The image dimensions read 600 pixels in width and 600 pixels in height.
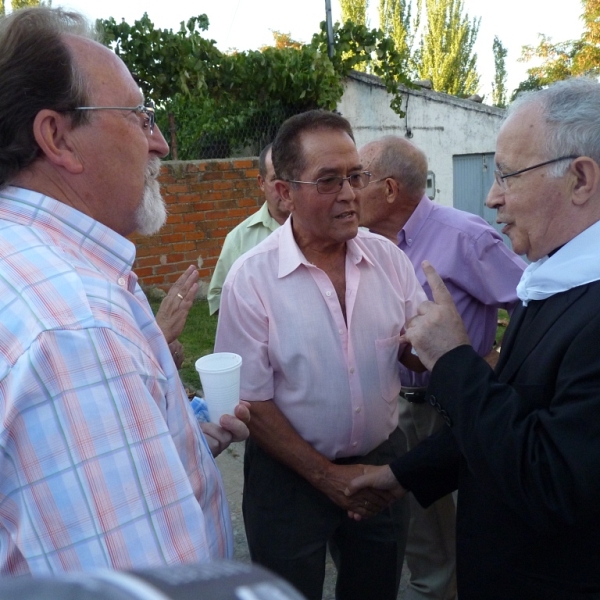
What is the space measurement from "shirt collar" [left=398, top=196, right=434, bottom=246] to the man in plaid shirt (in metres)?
2.05

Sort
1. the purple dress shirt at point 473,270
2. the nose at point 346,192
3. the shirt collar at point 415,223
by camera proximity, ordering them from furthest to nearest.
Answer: the shirt collar at point 415,223, the purple dress shirt at point 473,270, the nose at point 346,192

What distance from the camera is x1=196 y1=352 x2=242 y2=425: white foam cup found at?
1617 millimetres

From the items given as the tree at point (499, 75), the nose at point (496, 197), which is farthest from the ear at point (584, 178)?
the tree at point (499, 75)

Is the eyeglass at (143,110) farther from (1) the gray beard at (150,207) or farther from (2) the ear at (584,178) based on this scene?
(2) the ear at (584,178)

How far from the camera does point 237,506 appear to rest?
348cm

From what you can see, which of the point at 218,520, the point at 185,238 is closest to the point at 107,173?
the point at 218,520

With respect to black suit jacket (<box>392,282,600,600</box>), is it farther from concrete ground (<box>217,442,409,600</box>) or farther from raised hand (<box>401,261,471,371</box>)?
concrete ground (<box>217,442,409,600</box>)

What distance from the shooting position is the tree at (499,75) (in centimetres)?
2875

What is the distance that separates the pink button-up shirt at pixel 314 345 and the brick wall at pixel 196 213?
476 cm

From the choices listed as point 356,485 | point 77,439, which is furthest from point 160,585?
point 356,485

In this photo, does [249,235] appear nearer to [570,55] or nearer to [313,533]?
[313,533]

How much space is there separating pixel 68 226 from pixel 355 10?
16829mm

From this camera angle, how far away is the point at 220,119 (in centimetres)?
738

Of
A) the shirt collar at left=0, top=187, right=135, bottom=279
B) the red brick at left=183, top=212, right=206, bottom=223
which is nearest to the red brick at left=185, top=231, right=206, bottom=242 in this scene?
the red brick at left=183, top=212, right=206, bottom=223
